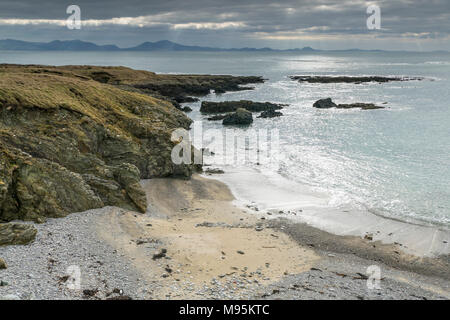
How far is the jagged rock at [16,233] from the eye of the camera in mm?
13969

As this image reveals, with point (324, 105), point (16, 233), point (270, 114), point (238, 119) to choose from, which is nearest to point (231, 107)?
point (270, 114)

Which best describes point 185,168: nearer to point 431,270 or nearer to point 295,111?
point 431,270

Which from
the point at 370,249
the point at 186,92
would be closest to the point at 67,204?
the point at 370,249

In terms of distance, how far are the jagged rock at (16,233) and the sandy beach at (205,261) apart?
1.19ft

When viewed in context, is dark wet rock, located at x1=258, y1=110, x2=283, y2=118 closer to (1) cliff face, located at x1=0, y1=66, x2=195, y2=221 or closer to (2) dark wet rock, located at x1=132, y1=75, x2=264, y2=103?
(2) dark wet rock, located at x1=132, y1=75, x2=264, y2=103

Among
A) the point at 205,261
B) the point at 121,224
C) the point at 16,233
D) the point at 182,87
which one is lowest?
the point at 205,261

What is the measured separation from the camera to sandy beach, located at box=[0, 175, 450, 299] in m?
12.7

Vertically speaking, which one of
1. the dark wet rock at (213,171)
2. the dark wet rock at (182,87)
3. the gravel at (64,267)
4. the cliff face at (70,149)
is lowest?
the gravel at (64,267)

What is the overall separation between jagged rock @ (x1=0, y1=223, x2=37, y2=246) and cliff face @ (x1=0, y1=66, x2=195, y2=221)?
4.69ft

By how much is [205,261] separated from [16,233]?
7550 millimetres

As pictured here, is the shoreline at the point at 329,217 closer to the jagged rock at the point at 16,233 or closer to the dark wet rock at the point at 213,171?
the dark wet rock at the point at 213,171

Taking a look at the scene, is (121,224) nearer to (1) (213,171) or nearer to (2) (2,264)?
(2) (2,264)

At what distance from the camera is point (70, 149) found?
19875mm

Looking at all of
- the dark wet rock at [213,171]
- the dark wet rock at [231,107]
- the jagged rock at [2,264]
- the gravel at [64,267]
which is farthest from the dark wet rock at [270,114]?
the jagged rock at [2,264]
